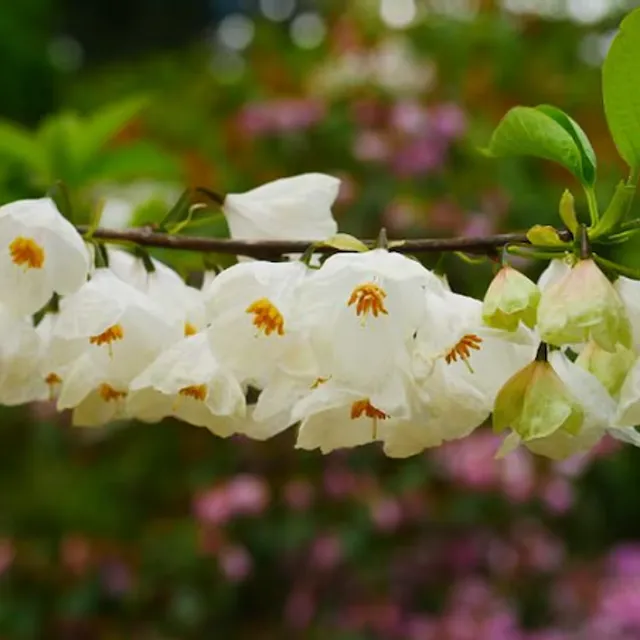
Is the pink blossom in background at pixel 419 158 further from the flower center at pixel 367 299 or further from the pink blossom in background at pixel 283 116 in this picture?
the flower center at pixel 367 299

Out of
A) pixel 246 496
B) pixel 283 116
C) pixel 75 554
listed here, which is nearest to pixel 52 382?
pixel 246 496

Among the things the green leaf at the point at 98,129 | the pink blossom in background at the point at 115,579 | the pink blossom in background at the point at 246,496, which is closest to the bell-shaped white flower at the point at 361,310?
the green leaf at the point at 98,129

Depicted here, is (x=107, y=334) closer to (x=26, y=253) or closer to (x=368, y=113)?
(x=26, y=253)

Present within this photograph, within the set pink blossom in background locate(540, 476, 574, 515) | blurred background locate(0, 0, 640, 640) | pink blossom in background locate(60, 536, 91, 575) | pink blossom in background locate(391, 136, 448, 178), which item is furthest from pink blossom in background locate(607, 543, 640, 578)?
pink blossom in background locate(60, 536, 91, 575)

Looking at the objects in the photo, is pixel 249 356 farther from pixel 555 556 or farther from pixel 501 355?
pixel 555 556

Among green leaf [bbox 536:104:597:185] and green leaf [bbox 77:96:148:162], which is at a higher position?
green leaf [bbox 536:104:597:185]

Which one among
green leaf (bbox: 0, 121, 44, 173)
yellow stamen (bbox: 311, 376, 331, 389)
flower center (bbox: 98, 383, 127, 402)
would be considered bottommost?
flower center (bbox: 98, 383, 127, 402)

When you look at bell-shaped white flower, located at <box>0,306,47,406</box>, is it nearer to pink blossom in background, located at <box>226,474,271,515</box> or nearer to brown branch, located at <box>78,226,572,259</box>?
brown branch, located at <box>78,226,572,259</box>
